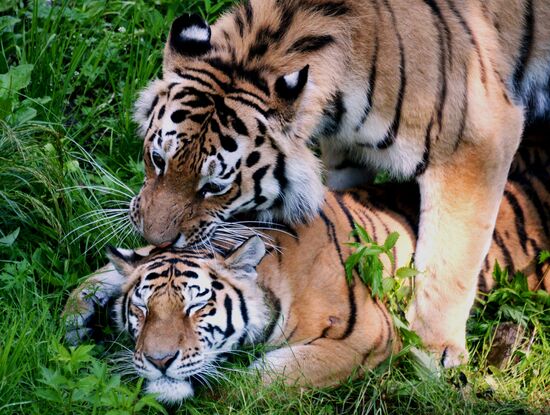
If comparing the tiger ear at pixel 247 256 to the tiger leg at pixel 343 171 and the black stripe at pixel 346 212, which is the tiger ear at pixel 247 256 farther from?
the tiger leg at pixel 343 171

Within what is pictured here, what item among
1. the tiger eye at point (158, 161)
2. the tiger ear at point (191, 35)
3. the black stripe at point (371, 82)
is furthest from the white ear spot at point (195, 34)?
the black stripe at point (371, 82)

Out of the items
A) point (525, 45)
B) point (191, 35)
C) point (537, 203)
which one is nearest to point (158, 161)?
point (191, 35)

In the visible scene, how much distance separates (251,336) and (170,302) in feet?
1.22

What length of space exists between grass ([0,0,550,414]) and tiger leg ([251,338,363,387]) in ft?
0.18

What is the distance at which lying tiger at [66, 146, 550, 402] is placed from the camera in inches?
135

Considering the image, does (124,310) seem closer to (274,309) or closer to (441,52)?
(274,309)

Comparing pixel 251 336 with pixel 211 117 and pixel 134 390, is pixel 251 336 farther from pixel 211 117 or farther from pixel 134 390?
pixel 211 117

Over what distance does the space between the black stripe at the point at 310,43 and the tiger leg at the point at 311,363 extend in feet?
3.38

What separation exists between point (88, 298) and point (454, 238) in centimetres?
140

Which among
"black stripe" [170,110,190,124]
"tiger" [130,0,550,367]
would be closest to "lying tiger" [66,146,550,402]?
"tiger" [130,0,550,367]

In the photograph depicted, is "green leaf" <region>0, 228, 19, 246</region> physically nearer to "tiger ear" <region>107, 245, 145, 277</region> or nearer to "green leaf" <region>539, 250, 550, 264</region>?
"tiger ear" <region>107, 245, 145, 277</region>

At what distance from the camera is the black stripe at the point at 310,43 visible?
3.75 m

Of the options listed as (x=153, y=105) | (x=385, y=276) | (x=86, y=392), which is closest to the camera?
(x=86, y=392)

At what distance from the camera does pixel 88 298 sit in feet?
12.9
